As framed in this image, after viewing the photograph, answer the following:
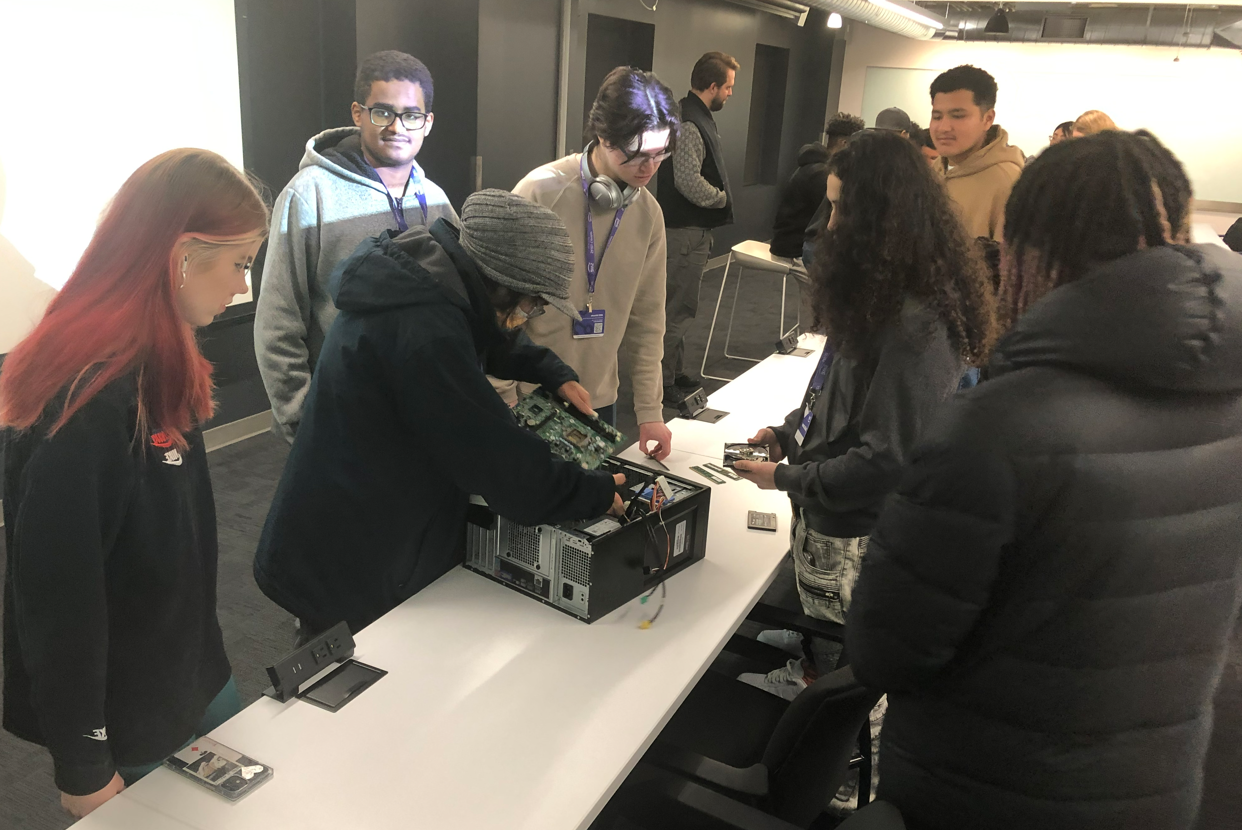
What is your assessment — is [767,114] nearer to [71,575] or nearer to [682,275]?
[682,275]

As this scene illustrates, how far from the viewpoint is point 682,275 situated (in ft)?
15.0

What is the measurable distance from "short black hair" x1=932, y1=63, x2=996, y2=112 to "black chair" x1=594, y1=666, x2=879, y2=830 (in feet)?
7.44

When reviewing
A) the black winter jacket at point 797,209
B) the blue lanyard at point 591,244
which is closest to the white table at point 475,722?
the blue lanyard at point 591,244

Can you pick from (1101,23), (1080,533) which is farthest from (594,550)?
(1101,23)

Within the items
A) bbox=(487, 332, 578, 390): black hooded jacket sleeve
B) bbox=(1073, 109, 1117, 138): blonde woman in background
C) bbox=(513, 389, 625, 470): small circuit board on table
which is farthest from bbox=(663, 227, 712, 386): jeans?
bbox=(513, 389, 625, 470): small circuit board on table

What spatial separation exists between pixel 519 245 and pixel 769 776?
95 cm

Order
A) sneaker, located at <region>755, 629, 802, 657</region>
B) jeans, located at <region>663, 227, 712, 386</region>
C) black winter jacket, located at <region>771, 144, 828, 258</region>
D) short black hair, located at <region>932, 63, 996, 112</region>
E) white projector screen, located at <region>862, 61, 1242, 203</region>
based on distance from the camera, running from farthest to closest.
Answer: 1. white projector screen, located at <region>862, 61, 1242, 203</region>
2. black winter jacket, located at <region>771, 144, 828, 258</region>
3. jeans, located at <region>663, 227, 712, 386</region>
4. short black hair, located at <region>932, 63, 996, 112</region>
5. sneaker, located at <region>755, 629, 802, 657</region>

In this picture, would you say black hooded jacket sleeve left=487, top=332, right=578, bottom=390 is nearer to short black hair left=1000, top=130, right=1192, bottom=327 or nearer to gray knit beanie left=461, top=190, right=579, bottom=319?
gray knit beanie left=461, top=190, right=579, bottom=319

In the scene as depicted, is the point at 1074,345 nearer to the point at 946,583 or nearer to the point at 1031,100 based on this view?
the point at 946,583

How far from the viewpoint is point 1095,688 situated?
99 cm

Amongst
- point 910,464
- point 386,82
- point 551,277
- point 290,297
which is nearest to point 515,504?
point 551,277

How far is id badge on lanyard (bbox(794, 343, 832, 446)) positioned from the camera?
5.96 ft

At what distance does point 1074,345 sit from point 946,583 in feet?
0.99

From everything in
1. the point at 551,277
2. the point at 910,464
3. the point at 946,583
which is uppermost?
the point at 551,277
